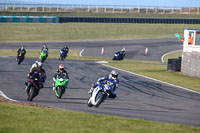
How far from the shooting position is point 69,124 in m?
10.5

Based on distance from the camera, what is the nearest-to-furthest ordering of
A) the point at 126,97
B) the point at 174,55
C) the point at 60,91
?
the point at 60,91 < the point at 126,97 < the point at 174,55

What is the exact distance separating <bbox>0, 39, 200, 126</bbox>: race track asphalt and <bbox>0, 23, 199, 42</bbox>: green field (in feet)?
116

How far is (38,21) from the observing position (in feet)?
246

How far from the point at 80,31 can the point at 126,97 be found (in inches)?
2124

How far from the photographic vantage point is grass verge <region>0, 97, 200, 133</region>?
9.75 meters

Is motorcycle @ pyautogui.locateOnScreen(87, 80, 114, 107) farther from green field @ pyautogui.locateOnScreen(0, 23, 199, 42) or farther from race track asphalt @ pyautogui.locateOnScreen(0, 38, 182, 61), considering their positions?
green field @ pyautogui.locateOnScreen(0, 23, 199, 42)

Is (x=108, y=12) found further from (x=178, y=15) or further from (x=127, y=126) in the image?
(x=127, y=126)

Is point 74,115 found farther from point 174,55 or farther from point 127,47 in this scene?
point 127,47

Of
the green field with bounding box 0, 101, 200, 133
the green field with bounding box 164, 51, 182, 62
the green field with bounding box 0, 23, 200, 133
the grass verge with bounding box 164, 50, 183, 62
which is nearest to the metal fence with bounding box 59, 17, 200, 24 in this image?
the green field with bounding box 0, 23, 200, 133

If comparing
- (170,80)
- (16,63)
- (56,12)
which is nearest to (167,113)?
(170,80)

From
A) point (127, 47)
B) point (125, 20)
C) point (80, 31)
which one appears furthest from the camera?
point (125, 20)

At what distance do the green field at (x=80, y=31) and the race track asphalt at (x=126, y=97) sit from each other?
116 ft

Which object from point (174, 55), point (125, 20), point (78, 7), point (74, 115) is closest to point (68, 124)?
point (74, 115)

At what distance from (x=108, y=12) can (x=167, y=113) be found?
3019 inches
